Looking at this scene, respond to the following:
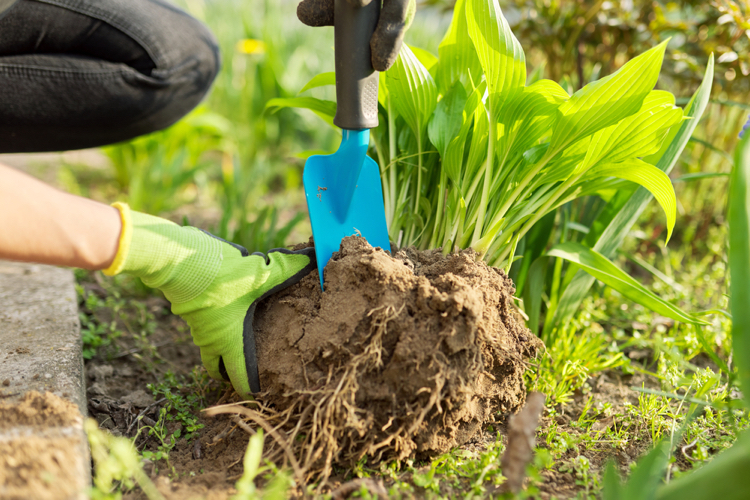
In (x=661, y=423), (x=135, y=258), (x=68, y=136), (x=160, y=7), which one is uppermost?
(x=160, y=7)

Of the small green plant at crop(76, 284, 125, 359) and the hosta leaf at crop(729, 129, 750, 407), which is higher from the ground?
the hosta leaf at crop(729, 129, 750, 407)

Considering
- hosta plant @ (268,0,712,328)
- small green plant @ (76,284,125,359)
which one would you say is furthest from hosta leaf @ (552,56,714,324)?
small green plant @ (76,284,125,359)

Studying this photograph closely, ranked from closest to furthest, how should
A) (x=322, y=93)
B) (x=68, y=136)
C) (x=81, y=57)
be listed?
(x=81, y=57)
(x=68, y=136)
(x=322, y=93)

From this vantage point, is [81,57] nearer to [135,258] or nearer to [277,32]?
[135,258]

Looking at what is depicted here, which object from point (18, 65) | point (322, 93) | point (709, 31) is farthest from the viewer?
point (322, 93)

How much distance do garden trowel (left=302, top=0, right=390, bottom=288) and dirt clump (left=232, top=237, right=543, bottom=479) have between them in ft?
0.47

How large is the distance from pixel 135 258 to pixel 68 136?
3.21ft

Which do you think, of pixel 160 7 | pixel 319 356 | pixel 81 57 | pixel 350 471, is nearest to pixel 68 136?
pixel 81 57

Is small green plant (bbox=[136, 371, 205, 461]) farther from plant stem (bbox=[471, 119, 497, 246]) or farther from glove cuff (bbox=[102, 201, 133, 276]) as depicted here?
plant stem (bbox=[471, 119, 497, 246])

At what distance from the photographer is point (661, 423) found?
112cm

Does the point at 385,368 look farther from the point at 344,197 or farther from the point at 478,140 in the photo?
the point at 478,140

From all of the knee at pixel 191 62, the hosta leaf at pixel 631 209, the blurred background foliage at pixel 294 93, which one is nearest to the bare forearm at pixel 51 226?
the blurred background foliage at pixel 294 93

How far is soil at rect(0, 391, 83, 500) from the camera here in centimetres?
75

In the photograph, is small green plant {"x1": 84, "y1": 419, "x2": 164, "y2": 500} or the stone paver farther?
the stone paver
